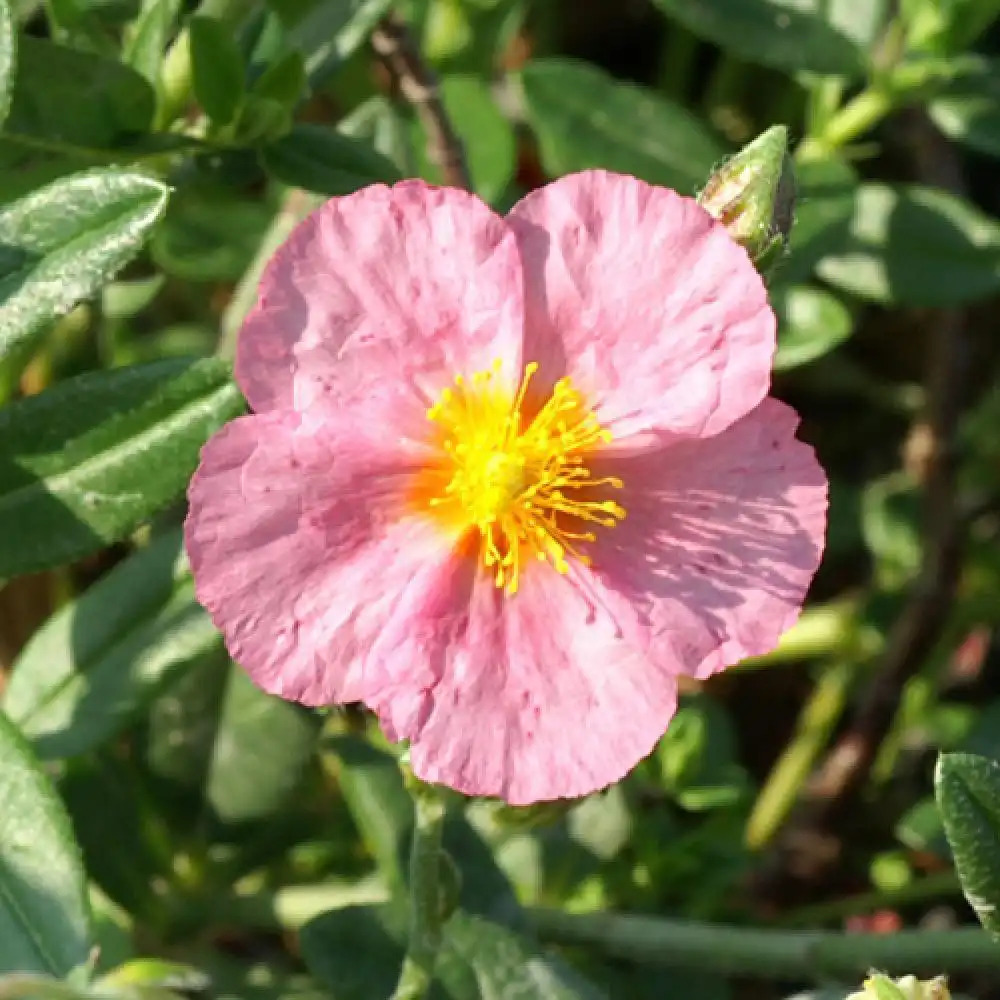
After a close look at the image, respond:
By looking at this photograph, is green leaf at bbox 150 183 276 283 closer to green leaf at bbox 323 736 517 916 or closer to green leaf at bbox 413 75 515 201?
green leaf at bbox 413 75 515 201

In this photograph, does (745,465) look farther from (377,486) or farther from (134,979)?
(134,979)

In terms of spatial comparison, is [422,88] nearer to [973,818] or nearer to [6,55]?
[6,55]

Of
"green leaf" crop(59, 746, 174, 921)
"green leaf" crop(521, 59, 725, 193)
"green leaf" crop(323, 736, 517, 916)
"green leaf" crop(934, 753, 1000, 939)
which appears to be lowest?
"green leaf" crop(59, 746, 174, 921)

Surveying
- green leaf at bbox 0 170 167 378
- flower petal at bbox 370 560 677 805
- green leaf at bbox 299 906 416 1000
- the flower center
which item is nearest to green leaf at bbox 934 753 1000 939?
flower petal at bbox 370 560 677 805

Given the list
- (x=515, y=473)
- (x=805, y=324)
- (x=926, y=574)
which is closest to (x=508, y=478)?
(x=515, y=473)

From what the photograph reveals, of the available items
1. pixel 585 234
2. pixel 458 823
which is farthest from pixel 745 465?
pixel 458 823
